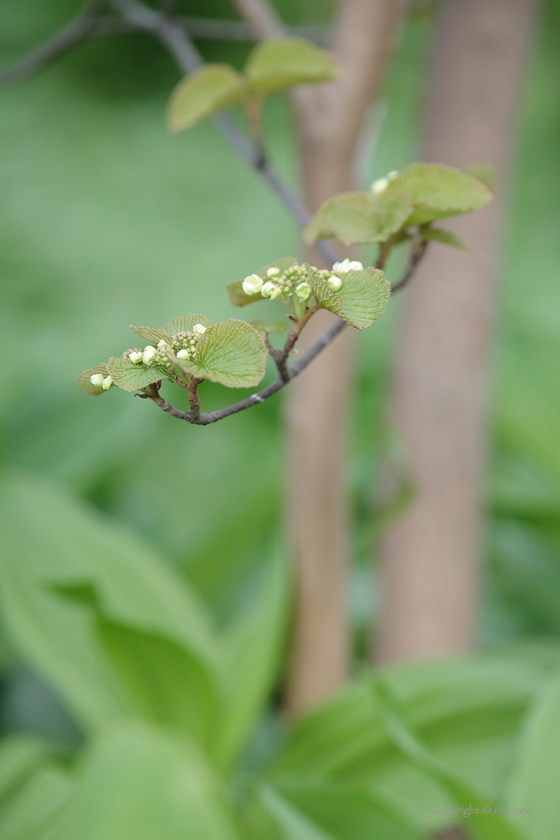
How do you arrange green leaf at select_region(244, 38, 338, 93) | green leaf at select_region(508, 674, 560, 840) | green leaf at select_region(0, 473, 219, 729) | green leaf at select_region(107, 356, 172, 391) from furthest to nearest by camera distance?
green leaf at select_region(0, 473, 219, 729), green leaf at select_region(508, 674, 560, 840), green leaf at select_region(244, 38, 338, 93), green leaf at select_region(107, 356, 172, 391)

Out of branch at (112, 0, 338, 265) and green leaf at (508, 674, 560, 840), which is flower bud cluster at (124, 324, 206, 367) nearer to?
branch at (112, 0, 338, 265)

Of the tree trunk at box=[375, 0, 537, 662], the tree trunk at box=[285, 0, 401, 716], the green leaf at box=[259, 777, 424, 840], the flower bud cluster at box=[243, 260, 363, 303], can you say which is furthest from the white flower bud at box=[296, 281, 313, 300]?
the tree trunk at box=[375, 0, 537, 662]

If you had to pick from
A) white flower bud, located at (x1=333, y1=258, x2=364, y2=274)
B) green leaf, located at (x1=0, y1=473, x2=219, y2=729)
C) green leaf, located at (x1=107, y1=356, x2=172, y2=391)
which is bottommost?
green leaf, located at (x1=0, y1=473, x2=219, y2=729)

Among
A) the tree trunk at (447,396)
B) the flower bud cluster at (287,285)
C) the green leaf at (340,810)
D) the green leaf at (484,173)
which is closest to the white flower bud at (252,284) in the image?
the flower bud cluster at (287,285)

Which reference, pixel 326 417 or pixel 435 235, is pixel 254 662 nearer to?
pixel 326 417

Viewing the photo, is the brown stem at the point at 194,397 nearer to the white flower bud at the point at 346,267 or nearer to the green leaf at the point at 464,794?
the white flower bud at the point at 346,267

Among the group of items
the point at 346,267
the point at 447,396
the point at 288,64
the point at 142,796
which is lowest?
the point at 142,796

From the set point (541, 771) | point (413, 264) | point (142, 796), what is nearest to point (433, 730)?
point (541, 771)

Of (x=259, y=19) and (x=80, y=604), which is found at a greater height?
(x=259, y=19)
